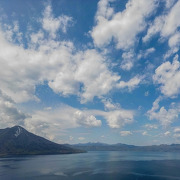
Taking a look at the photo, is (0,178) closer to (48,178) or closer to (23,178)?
(23,178)

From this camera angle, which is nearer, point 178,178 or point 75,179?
point 75,179

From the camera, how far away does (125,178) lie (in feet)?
497

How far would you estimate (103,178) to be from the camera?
151375 millimetres

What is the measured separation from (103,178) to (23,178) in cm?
7412

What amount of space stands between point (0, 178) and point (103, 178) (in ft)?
315

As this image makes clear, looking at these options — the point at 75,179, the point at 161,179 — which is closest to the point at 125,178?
the point at 161,179

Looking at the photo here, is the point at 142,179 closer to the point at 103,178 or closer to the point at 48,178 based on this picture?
the point at 103,178

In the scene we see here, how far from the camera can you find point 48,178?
14738 centimetres

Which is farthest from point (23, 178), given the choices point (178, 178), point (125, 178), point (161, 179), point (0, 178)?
point (178, 178)

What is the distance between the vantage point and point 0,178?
148 meters

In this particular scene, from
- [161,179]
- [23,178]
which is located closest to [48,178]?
[23,178]

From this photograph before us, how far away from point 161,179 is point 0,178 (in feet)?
492

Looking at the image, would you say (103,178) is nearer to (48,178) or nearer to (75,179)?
(75,179)

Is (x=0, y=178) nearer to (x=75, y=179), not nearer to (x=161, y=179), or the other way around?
(x=75, y=179)
